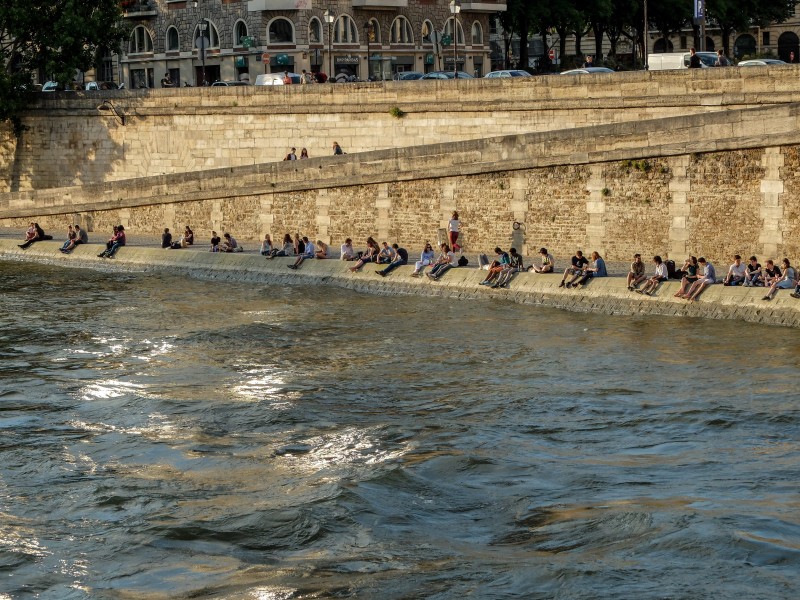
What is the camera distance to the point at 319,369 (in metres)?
26.5

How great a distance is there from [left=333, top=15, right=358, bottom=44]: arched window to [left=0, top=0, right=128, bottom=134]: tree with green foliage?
1103 centimetres

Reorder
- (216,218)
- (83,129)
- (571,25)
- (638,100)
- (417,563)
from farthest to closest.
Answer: (571,25) → (83,129) → (216,218) → (638,100) → (417,563)

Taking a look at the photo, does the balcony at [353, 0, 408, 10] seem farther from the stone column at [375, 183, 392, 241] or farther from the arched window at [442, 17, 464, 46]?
the stone column at [375, 183, 392, 241]

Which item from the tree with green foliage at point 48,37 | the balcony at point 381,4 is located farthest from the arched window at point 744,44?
the tree with green foliage at point 48,37

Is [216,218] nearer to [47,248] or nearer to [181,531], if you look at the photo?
[47,248]

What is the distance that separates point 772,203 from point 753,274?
2.61m

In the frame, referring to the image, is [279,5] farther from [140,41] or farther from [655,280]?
[655,280]

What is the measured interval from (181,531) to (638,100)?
21.8 meters

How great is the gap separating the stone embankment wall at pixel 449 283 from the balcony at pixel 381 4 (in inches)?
831

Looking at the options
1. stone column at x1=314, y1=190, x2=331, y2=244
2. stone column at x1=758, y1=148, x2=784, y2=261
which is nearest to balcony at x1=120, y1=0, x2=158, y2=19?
stone column at x1=314, y1=190, x2=331, y2=244

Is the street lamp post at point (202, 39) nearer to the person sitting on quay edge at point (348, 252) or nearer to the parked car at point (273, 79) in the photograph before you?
the parked car at point (273, 79)

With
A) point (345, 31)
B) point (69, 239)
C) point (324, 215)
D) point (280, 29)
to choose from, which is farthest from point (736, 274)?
point (345, 31)

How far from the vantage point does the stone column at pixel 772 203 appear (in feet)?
99.7

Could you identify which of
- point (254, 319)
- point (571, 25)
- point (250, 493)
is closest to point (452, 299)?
point (254, 319)
